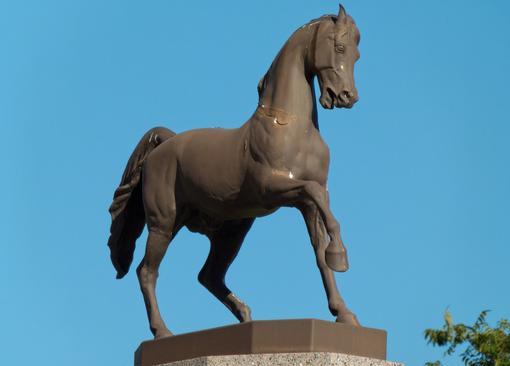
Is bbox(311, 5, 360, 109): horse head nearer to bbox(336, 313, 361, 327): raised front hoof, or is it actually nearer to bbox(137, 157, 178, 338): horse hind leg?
bbox(137, 157, 178, 338): horse hind leg

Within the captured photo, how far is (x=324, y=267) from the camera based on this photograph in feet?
34.9

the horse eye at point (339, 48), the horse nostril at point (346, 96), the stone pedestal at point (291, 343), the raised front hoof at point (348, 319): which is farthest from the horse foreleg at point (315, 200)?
the horse eye at point (339, 48)

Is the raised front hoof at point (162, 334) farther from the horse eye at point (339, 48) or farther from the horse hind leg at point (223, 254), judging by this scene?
the horse eye at point (339, 48)

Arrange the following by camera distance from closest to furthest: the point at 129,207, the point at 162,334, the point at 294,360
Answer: the point at 294,360 → the point at 162,334 → the point at 129,207

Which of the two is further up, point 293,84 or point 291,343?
point 293,84

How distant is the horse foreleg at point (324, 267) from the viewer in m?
10.5

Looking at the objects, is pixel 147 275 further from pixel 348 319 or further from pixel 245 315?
pixel 348 319

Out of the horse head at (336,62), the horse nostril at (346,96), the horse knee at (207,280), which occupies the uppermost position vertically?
the horse head at (336,62)

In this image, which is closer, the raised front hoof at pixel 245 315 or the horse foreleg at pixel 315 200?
the horse foreleg at pixel 315 200

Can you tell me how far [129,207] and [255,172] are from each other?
1.80 metres

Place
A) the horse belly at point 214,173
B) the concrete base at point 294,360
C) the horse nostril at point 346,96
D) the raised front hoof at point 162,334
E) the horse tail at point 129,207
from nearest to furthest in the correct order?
the concrete base at point 294,360, the horse nostril at point 346,96, the horse belly at point 214,173, the raised front hoof at point 162,334, the horse tail at point 129,207

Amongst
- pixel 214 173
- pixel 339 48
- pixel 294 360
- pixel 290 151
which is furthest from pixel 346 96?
pixel 294 360

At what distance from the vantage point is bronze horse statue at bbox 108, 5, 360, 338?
10781 mm

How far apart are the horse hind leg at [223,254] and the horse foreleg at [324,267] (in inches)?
48.8
